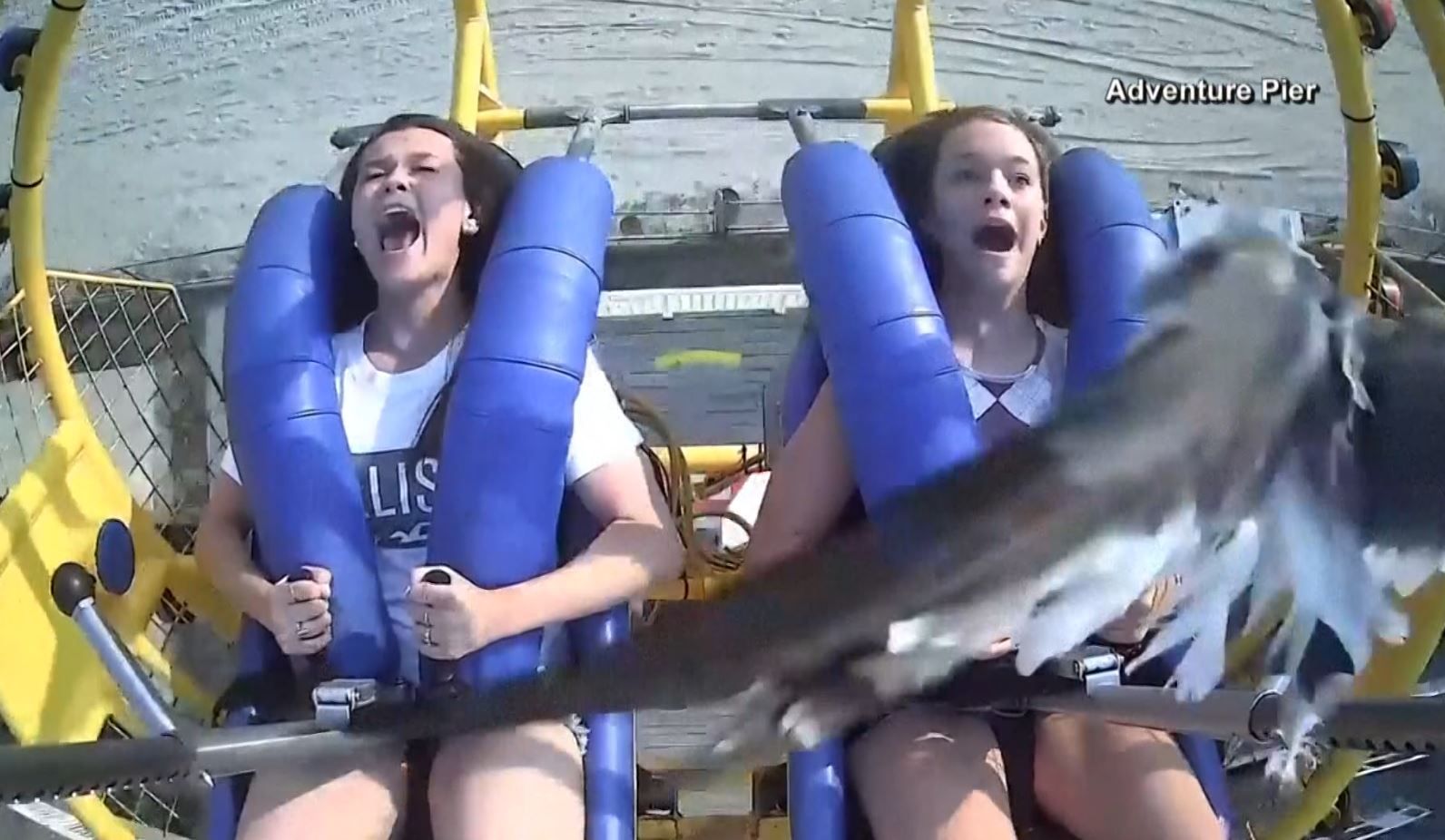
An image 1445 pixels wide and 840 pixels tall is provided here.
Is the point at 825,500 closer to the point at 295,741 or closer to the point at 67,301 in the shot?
the point at 295,741

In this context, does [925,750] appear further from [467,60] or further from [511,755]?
[467,60]

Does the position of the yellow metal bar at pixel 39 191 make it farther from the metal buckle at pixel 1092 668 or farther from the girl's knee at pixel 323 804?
the metal buckle at pixel 1092 668

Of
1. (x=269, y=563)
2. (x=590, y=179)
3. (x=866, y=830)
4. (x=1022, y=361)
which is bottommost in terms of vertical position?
(x=866, y=830)

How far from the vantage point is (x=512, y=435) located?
2.40ft

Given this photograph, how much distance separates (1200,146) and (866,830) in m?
1.30

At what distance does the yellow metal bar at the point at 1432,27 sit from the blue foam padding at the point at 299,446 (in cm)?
62

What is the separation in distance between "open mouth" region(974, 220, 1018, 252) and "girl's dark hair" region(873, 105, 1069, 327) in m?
0.04

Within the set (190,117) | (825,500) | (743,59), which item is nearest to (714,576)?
(825,500)

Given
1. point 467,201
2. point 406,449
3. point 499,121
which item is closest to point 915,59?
point 499,121

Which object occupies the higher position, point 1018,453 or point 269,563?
point 1018,453

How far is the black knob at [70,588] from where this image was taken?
32.4 inches

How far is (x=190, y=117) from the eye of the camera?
1.86 metres

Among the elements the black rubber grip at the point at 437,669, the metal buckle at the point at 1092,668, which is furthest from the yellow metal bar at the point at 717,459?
the metal buckle at the point at 1092,668

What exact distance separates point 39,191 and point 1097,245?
2.25 feet
